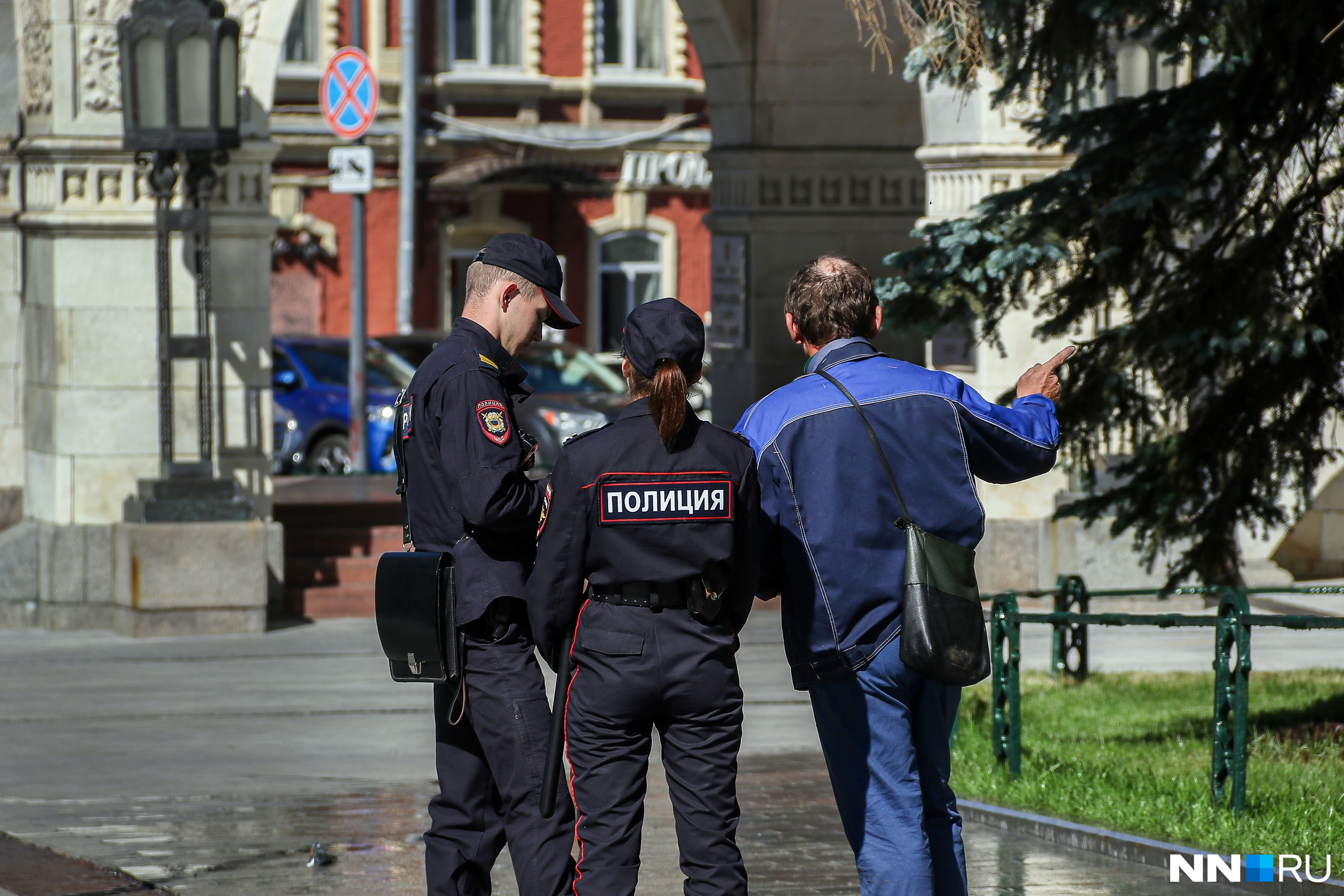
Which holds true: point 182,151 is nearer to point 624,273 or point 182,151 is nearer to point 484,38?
point 484,38

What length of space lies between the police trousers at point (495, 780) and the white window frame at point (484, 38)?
27.3 metres

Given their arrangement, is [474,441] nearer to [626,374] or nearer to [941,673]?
[626,374]

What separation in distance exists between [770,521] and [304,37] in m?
27.2

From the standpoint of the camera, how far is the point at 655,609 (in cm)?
477

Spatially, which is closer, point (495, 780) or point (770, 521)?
point (770, 521)

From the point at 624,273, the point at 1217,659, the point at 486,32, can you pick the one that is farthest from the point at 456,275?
the point at 1217,659

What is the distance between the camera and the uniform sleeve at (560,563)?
4805mm

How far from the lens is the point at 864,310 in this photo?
508 centimetres

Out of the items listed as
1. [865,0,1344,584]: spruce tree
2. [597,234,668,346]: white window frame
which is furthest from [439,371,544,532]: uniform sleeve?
[597,234,668,346]: white window frame

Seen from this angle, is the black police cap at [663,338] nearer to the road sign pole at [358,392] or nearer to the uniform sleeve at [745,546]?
the uniform sleeve at [745,546]

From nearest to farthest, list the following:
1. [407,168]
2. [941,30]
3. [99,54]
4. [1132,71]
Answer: [941,30], [1132,71], [99,54], [407,168]

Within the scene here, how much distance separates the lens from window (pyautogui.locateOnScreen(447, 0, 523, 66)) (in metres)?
31.9

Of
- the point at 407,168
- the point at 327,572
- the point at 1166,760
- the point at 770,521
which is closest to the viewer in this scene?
the point at 770,521

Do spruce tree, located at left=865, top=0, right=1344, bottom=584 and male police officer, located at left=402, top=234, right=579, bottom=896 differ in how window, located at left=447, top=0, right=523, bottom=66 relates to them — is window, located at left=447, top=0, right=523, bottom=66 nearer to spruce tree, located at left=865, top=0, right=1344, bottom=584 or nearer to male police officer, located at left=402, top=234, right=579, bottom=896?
spruce tree, located at left=865, top=0, right=1344, bottom=584
